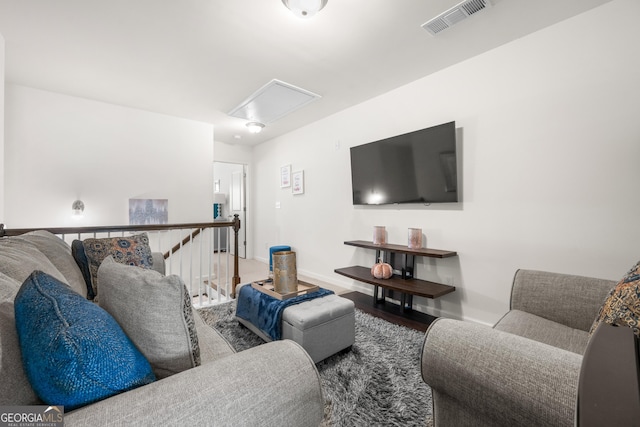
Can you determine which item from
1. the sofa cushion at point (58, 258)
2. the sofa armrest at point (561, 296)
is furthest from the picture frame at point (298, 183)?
the sofa armrest at point (561, 296)

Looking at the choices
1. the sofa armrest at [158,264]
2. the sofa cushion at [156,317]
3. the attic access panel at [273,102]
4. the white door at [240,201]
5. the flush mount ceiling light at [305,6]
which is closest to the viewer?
the sofa cushion at [156,317]

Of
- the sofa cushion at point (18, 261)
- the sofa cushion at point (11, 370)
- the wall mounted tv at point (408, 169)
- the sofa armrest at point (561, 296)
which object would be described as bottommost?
the sofa armrest at point (561, 296)

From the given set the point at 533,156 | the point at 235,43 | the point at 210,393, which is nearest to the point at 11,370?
the point at 210,393

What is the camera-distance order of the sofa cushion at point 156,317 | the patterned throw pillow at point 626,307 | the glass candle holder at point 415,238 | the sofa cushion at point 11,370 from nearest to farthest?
the sofa cushion at point 11,370, the patterned throw pillow at point 626,307, the sofa cushion at point 156,317, the glass candle holder at point 415,238

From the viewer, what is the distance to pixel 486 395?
2.71 feet

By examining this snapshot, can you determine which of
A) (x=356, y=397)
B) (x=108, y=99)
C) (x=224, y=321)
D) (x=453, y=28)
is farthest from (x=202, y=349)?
(x=108, y=99)

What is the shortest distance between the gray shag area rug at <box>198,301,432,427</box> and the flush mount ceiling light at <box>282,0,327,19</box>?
240 cm

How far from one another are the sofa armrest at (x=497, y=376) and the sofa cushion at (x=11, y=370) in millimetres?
1078

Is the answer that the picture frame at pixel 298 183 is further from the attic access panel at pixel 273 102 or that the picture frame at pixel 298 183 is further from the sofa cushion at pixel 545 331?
the sofa cushion at pixel 545 331

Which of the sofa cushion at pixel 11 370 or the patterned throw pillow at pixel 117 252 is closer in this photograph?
the sofa cushion at pixel 11 370

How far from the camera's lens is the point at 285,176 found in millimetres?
4867

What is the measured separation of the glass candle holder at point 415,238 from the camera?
2.78 meters

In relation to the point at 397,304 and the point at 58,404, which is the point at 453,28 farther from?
the point at 58,404

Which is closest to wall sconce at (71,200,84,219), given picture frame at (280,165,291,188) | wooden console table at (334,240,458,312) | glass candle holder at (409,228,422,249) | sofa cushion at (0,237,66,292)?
sofa cushion at (0,237,66,292)
